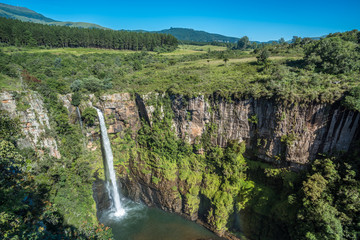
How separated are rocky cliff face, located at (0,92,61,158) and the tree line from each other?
125 ft

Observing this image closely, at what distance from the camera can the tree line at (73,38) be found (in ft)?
156

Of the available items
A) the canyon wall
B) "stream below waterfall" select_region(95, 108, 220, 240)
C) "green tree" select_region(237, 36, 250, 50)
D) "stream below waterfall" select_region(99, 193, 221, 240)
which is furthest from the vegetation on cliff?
"green tree" select_region(237, 36, 250, 50)

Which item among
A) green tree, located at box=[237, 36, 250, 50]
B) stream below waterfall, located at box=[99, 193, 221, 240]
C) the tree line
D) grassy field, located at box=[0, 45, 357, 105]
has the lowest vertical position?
stream below waterfall, located at box=[99, 193, 221, 240]

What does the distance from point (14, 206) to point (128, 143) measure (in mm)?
18673

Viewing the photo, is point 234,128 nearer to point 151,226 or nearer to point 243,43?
point 151,226

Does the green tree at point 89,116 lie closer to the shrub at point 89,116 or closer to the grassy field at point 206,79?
the shrub at point 89,116

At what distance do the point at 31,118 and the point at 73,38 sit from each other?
46844 mm

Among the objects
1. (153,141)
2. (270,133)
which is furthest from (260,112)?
(153,141)

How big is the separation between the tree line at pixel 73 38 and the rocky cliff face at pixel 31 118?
38059 millimetres

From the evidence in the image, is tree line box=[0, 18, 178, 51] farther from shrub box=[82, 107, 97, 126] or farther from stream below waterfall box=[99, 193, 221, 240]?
stream below waterfall box=[99, 193, 221, 240]

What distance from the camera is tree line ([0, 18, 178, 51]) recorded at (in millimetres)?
47438

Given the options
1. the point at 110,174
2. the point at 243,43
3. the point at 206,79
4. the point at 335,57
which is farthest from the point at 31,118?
the point at 243,43

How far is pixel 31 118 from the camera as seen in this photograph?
71.3 ft

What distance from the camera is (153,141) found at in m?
28.5
